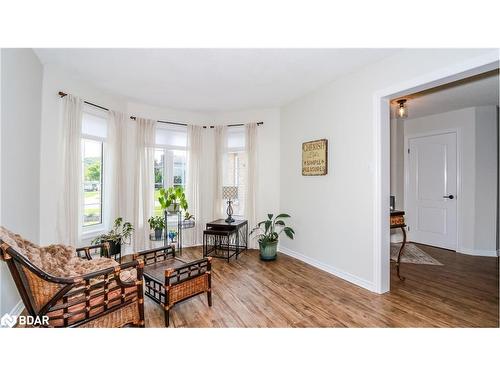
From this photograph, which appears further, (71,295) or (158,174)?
(158,174)

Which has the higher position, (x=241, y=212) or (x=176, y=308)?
(x=241, y=212)

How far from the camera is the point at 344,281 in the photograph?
2830 mm

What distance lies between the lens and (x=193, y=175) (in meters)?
4.33

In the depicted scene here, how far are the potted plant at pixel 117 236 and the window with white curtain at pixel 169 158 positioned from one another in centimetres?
58

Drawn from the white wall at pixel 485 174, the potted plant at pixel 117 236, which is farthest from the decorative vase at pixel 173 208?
the white wall at pixel 485 174

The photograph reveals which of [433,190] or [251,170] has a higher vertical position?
[251,170]

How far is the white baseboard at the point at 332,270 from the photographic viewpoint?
8.63ft

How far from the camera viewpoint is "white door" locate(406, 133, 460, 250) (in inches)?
167

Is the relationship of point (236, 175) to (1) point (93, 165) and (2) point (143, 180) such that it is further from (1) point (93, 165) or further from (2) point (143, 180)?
(1) point (93, 165)

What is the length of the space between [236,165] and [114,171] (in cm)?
208

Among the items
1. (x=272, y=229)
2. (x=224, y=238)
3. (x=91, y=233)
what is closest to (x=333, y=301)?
(x=272, y=229)

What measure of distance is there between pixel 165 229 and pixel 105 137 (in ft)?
5.65
